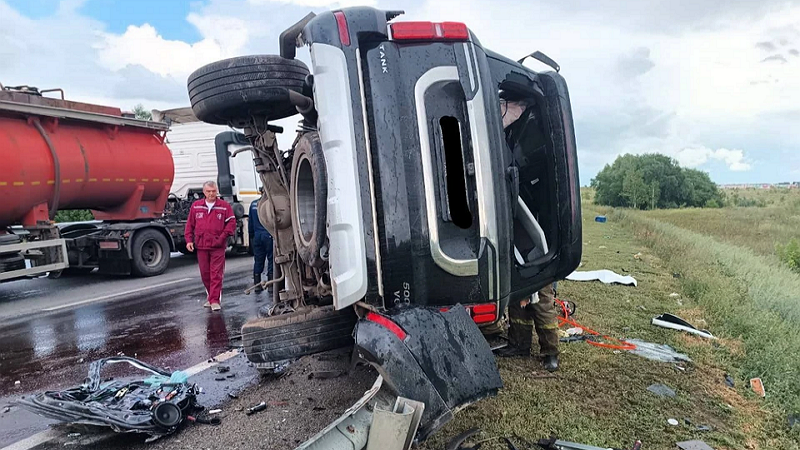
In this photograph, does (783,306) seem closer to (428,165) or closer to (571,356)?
(571,356)

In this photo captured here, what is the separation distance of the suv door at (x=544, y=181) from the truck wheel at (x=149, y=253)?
25.1 ft

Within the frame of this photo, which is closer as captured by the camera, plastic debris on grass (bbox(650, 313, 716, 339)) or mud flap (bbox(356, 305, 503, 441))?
mud flap (bbox(356, 305, 503, 441))

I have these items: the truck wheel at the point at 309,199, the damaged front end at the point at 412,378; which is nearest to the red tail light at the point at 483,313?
the damaged front end at the point at 412,378

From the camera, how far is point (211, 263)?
252 inches

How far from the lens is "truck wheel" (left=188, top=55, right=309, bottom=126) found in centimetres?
317

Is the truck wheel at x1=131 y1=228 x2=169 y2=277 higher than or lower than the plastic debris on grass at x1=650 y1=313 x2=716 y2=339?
higher

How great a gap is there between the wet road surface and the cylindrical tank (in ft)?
4.74

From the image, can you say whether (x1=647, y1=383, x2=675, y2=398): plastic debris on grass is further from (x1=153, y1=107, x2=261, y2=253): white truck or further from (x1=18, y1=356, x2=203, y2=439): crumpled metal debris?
(x1=153, y1=107, x2=261, y2=253): white truck

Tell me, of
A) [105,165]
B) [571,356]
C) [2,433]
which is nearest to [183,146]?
[105,165]

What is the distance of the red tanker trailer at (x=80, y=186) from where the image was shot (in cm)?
737

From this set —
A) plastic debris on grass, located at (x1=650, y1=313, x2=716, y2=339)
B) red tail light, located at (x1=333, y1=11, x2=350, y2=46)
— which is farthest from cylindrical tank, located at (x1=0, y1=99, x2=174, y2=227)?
plastic debris on grass, located at (x1=650, y1=313, x2=716, y2=339)

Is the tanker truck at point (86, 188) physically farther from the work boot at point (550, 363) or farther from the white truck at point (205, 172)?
the work boot at point (550, 363)

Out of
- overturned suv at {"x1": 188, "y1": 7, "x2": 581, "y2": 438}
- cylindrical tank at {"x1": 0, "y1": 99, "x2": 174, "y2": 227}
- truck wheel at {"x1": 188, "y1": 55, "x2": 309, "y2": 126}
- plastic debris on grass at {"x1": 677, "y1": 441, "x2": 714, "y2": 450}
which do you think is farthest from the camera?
cylindrical tank at {"x1": 0, "y1": 99, "x2": 174, "y2": 227}

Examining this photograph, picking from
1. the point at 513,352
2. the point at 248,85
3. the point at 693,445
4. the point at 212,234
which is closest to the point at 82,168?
the point at 212,234
